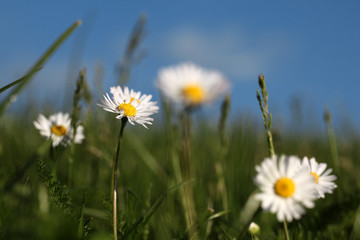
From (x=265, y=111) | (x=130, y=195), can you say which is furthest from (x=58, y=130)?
(x=265, y=111)

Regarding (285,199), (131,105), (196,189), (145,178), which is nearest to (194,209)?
(196,189)

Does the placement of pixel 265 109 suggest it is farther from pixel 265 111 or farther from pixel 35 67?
pixel 35 67

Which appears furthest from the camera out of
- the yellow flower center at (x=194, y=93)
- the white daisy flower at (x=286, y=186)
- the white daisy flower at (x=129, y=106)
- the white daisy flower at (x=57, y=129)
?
the yellow flower center at (x=194, y=93)

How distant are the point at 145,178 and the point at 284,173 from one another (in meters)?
1.42

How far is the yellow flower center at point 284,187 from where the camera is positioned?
0.93 m

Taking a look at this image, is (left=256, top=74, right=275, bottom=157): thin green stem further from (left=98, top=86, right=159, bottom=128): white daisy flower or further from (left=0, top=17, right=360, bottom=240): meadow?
(left=98, top=86, right=159, bottom=128): white daisy flower

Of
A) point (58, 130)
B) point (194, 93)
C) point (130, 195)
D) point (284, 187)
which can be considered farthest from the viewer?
point (194, 93)

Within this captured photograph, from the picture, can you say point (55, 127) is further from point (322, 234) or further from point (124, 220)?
point (322, 234)

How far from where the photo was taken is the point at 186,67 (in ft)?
5.86

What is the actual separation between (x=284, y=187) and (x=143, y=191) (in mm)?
1254

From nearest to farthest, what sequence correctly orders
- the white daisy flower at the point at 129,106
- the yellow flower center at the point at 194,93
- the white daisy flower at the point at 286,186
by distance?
the white daisy flower at the point at 286,186 < the white daisy flower at the point at 129,106 < the yellow flower center at the point at 194,93

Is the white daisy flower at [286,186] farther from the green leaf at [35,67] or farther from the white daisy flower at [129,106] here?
the green leaf at [35,67]

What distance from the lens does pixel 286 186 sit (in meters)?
0.93

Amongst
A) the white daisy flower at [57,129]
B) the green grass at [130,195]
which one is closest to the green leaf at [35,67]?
the green grass at [130,195]
